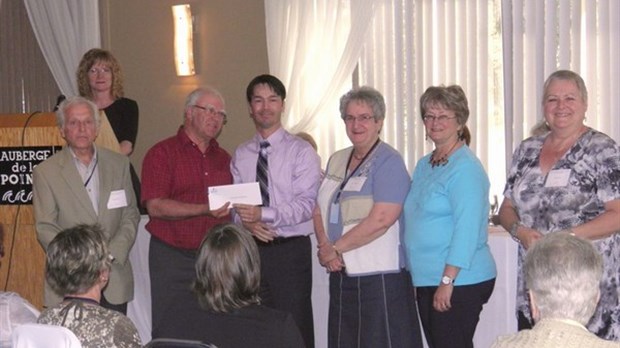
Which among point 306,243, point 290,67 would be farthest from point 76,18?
point 306,243

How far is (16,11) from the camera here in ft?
28.9

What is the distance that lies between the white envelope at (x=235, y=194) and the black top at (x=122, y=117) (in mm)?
1307

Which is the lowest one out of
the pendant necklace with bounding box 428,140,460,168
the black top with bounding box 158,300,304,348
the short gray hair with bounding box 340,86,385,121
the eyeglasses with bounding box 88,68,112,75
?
the black top with bounding box 158,300,304,348

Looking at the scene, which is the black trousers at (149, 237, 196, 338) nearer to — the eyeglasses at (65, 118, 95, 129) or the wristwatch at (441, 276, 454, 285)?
the eyeglasses at (65, 118, 95, 129)

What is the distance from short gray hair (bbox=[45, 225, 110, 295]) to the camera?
311 centimetres

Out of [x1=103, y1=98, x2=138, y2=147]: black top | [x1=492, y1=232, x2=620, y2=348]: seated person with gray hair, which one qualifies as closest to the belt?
[x1=103, y1=98, x2=138, y2=147]: black top

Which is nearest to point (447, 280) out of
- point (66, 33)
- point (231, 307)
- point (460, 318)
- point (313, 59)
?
point (460, 318)

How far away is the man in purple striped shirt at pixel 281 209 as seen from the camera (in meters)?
4.45

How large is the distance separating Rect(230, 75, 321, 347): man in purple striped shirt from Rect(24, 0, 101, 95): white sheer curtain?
4083mm

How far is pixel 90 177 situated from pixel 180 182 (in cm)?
45

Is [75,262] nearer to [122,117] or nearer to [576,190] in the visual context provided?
[576,190]

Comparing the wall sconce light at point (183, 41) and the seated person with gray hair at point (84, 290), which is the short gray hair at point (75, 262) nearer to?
the seated person with gray hair at point (84, 290)

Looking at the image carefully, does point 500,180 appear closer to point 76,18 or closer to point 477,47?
point 477,47

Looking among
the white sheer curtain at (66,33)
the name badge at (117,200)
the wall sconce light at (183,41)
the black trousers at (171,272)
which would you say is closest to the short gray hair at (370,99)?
the black trousers at (171,272)
